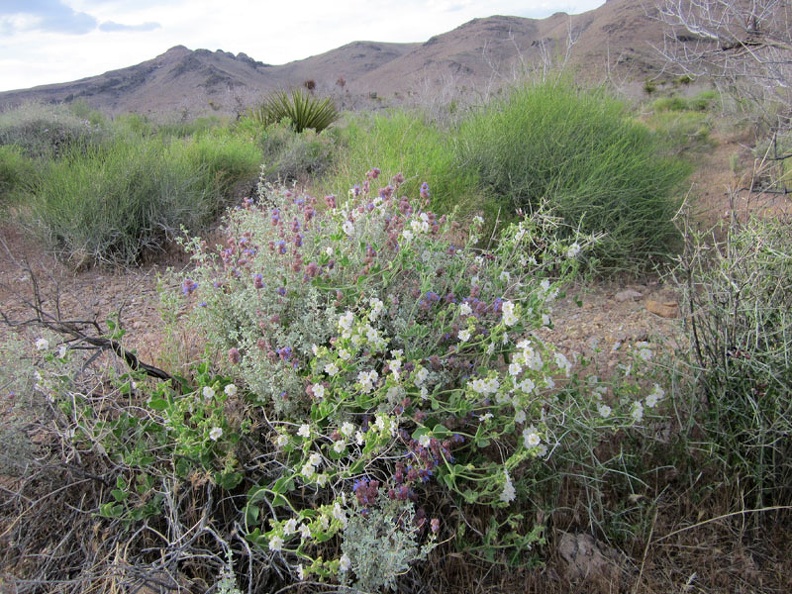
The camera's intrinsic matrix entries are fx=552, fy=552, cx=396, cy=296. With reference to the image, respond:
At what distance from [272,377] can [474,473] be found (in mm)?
758

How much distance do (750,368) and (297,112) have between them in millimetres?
8665

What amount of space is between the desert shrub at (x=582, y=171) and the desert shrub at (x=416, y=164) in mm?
211

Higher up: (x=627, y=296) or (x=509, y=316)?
(x=509, y=316)

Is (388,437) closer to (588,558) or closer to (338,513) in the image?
(338,513)

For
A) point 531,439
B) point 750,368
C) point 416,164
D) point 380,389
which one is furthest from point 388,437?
point 416,164

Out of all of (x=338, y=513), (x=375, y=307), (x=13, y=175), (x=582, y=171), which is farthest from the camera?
(x=13, y=175)

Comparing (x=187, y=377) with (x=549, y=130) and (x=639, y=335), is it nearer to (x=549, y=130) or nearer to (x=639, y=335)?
(x=639, y=335)

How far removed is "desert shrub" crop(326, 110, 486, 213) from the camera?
4.36 meters

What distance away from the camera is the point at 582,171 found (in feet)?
14.0

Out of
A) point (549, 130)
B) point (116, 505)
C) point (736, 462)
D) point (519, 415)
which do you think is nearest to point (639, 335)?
point (736, 462)

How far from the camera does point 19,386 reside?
78.9 inches

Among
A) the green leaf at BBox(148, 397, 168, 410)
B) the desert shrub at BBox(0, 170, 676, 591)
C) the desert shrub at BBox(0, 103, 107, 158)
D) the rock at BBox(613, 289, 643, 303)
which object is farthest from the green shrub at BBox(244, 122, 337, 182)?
the green leaf at BBox(148, 397, 168, 410)

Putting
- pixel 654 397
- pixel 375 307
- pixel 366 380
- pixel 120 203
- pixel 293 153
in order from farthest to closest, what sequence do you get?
1. pixel 293 153
2. pixel 120 203
3. pixel 654 397
4. pixel 375 307
5. pixel 366 380

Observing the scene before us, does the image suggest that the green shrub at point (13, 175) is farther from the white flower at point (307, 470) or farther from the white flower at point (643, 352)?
the white flower at point (643, 352)
